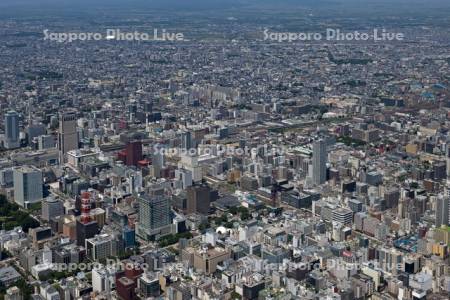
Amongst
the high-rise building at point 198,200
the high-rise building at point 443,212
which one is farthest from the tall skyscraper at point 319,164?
the high-rise building at point 443,212

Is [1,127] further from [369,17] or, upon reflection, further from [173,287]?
[369,17]

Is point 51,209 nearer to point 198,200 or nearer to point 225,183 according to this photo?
point 198,200

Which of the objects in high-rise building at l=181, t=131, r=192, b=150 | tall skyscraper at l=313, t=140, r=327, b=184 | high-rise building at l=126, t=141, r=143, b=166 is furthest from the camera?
high-rise building at l=181, t=131, r=192, b=150

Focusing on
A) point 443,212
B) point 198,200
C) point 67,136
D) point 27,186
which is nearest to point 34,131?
point 67,136

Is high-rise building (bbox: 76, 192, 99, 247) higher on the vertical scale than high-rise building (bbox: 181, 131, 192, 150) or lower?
lower

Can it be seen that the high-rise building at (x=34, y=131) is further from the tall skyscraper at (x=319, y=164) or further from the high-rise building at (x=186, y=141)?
the tall skyscraper at (x=319, y=164)

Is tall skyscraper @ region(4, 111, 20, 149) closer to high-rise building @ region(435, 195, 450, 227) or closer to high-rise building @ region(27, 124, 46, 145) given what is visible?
high-rise building @ region(27, 124, 46, 145)

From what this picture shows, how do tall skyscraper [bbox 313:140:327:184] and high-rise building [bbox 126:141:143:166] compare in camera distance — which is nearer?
tall skyscraper [bbox 313:140:327:184]

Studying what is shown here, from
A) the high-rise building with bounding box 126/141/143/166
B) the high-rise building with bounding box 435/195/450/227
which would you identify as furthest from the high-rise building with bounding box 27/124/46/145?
the high-rise building with bounding box 435/195/450/227
